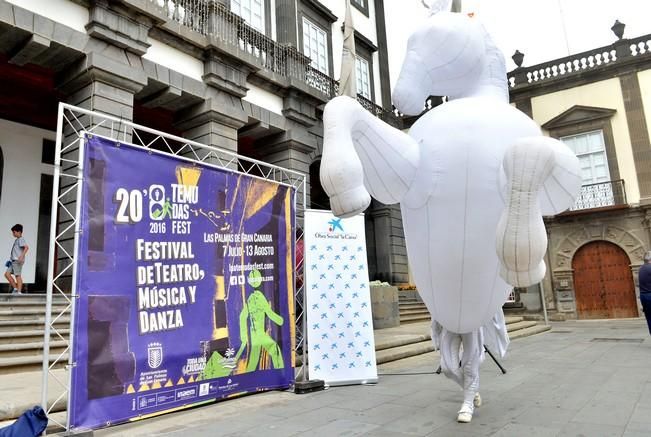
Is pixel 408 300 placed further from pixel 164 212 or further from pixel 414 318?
pixel 164 212

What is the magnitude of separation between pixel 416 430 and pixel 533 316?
13692 mm

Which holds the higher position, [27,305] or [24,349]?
[27,305]

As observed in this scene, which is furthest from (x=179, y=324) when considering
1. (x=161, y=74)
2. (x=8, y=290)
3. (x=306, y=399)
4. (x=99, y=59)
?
(x=8, y=290)

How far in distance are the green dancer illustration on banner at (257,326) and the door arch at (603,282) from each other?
1414 centimetres

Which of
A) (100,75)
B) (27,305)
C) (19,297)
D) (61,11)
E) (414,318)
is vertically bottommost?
(414,318)

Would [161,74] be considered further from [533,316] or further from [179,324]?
[533,316]

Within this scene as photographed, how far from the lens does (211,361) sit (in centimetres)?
498

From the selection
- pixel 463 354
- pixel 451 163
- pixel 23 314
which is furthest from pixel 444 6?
pixel 23 314

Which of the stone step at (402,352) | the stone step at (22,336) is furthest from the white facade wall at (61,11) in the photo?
the stone step at (402,352)

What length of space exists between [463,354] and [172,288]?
2.89m

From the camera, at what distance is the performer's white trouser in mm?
3709

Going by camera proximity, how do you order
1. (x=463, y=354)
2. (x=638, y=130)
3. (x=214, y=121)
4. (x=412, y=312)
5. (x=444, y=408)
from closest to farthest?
1. (x=463, y=354)
2. (x=444, y=408)
3. (x=214, y=121)
4. (x=412, y=312)
5. (x=638, y=130)

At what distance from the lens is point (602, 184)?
52.5 feet

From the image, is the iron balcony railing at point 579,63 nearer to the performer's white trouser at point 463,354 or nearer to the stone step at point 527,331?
the stone step at point 527,331
